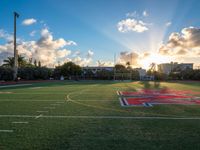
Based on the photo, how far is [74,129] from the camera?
606 centimetres

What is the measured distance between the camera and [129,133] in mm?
5676

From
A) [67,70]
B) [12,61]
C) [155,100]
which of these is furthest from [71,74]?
[155,100]

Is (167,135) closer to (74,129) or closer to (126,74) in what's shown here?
(74,129)

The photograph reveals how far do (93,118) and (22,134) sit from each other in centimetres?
275

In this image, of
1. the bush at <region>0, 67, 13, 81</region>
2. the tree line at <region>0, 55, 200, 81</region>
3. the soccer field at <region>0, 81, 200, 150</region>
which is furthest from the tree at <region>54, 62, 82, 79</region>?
the soccer field at <region>0, 81, 200, 150</region>

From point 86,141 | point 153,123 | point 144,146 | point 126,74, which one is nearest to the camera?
point 144,146

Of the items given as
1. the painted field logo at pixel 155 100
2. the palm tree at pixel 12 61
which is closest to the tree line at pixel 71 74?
the palm tree at pixel 12 61

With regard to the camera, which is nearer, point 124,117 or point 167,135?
point 167,135

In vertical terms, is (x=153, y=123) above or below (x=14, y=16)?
below

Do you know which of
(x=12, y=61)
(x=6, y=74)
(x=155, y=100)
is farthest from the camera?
(x=12, y=61)

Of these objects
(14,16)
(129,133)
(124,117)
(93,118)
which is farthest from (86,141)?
(14,16)

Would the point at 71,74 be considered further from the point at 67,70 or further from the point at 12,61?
the point at 12,61

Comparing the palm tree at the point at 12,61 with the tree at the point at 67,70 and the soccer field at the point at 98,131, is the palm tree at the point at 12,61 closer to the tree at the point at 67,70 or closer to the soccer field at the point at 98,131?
the tree at the point at 67,70

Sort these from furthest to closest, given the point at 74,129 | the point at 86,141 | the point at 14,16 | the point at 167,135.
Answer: the point at 14,16 < the point at 74,129 < the point at 167,135 < the point at 86,141
